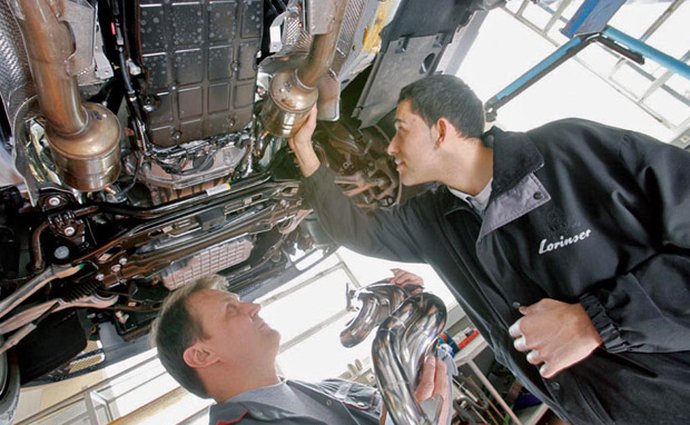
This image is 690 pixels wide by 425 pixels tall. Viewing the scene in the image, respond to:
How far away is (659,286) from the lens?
99 centimetres

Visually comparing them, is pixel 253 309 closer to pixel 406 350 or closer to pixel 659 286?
pixel 406 350

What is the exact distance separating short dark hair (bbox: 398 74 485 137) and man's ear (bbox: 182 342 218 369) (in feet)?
3.33

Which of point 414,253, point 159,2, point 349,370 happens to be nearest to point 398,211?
point 414,253

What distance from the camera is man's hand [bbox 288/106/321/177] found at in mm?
1266

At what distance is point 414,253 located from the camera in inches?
63.3

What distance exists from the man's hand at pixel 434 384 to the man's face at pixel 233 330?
51 cm

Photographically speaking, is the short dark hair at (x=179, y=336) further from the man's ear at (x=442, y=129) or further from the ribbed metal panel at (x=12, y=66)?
the man's ear at (x=442, y=129)

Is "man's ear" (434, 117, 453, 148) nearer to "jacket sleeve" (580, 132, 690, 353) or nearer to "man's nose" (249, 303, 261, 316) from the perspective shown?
"jacket sleeve" (580, 132, 690, 353)

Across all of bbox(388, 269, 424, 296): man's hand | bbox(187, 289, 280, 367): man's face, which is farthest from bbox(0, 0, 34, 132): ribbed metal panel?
bbox(388, 269, 424, 296): man's hand

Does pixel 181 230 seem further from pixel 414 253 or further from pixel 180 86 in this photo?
pixel 414 253

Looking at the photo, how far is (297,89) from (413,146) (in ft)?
1.46

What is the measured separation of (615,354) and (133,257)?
57.7 inches

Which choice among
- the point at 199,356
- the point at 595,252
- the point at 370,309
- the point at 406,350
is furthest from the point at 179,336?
the point at 595,252

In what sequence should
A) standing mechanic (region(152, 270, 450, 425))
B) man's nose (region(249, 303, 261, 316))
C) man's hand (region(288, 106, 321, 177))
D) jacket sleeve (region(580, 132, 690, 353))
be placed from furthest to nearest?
man's nose (region(249, 303, 261, 316)) < man's hand (region(288, 106, 321, 177)) < standing mechanic (region(152, 270, 450, 425)) < jacket sleeve (region(580, 132, 690, 353))
